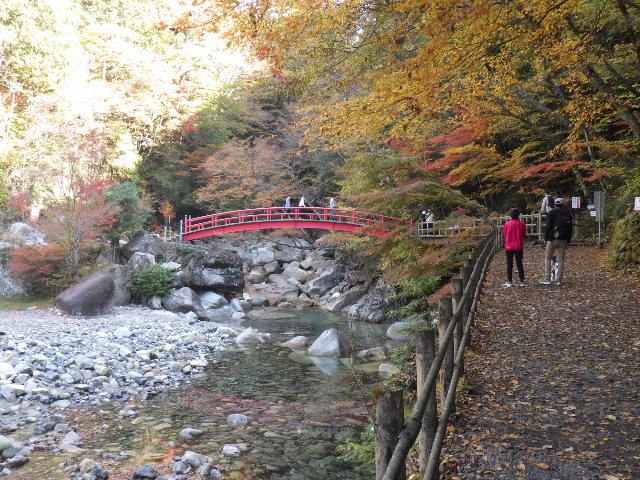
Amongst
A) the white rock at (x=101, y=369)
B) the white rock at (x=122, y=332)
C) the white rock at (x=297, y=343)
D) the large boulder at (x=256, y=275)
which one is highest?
the large boulder at (x=256, y=275)

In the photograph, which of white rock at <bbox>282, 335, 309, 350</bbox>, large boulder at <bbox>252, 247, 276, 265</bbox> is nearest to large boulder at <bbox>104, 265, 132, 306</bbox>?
white rock at <bbox>282, 335, 309, 350</bbox>

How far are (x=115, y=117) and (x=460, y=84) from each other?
16.6 meters

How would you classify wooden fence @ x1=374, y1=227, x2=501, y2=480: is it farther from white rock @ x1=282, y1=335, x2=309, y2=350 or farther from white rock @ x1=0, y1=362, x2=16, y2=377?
white rock @ x1=282, y1=335, x2=309, y2=350

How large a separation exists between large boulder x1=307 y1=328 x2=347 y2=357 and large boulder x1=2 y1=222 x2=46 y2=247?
10.5 meters

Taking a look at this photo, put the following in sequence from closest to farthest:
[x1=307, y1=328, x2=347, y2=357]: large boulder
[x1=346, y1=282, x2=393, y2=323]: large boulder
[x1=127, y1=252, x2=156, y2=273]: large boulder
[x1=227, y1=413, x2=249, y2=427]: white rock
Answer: [x1=227, y1=413, x2=249, y2=427]: white rock < [x1=307, y1=328, x2=347, y2=357]: large boulder < [x1=346, y1=282, x2=393, y2=323]: large boulder < [x1=127, y1=252, x2=156, y2=273]: large boulder

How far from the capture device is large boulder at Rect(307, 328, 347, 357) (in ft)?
38.6

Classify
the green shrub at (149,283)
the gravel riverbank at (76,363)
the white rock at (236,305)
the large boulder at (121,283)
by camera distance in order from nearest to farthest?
1. the gravel riverbank at (76,363)
2. the large boulder at (121,283)
3. the green shrub at (149,283)
4. the white rock at (236,305)

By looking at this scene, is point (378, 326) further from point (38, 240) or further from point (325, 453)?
point (38, 240)

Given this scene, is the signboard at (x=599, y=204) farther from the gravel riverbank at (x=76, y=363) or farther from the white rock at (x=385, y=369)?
the gravel riverbank at (x=76, y=363)

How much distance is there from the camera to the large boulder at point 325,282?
69.7ft

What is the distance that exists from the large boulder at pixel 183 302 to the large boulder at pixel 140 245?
3.02 metres

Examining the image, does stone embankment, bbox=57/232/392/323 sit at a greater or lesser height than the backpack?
lesser

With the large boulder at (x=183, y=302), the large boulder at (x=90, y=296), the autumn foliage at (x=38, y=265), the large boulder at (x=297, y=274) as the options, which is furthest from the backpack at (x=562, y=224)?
the large boulder at (x=297, y=274)

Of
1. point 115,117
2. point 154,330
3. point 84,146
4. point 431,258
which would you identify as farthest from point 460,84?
point 115,117
